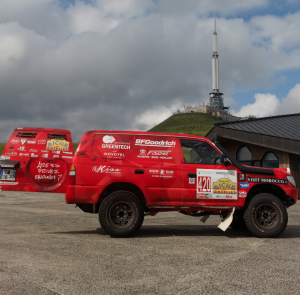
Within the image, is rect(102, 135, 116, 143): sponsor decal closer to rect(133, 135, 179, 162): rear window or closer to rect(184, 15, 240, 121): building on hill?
rect(133, 135, 179, 162): rear window

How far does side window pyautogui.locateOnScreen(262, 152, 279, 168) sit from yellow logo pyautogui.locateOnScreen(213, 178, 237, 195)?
13.8m

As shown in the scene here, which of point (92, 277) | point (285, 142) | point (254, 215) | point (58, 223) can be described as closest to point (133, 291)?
point (92, 277)

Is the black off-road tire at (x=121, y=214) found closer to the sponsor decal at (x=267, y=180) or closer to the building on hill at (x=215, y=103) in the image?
the sponsor decal at (x=267, y=180)

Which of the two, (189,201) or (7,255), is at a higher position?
(189,201)

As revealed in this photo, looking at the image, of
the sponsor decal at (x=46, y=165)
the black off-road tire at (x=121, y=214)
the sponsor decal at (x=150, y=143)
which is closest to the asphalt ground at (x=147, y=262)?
the black off-road tire at (x=121, y=214)

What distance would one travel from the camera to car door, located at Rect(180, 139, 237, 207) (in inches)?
275

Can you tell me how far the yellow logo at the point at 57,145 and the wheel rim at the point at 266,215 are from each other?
4586 mm

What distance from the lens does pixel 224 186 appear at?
23.2 feet

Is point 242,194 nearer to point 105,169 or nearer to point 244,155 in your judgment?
point 105,169

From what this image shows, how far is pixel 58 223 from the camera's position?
9078mm

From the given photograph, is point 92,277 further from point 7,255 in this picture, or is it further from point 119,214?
point 119,214

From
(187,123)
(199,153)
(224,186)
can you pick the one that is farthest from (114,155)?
(187,123)

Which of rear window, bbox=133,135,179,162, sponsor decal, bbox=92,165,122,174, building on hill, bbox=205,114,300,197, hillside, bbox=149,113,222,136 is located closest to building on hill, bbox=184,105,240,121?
hillside, bbox=149,113,222,136

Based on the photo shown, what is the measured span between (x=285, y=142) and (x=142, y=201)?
43.0 ft
